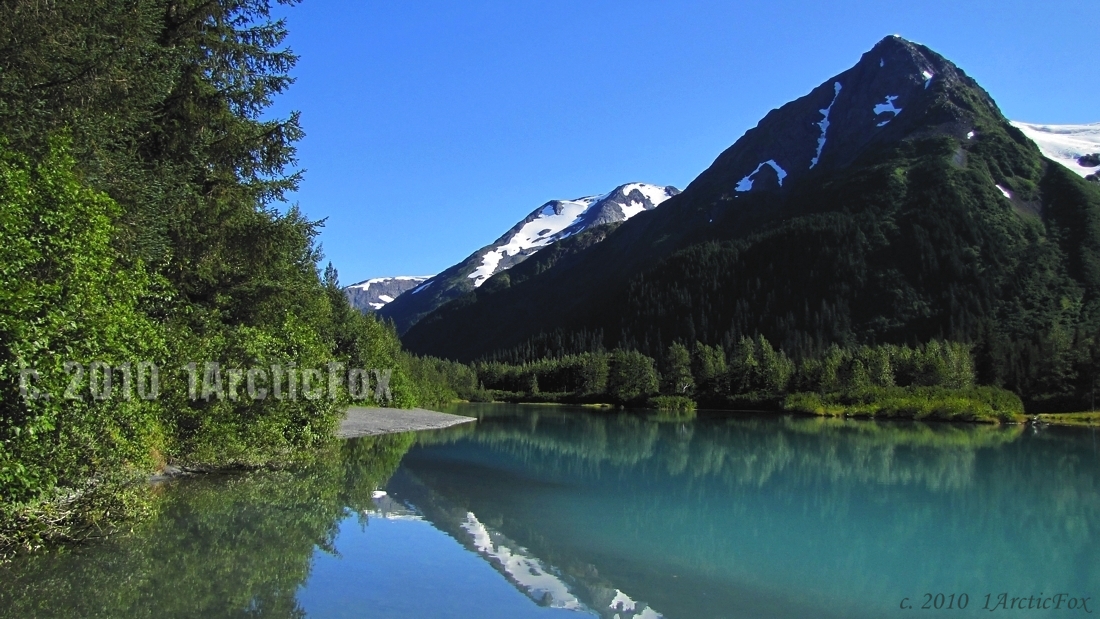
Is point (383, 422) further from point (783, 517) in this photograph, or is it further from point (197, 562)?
point (197, 562)

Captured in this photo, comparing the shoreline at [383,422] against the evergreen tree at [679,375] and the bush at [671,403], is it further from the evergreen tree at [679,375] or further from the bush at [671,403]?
the evergreen tree at [679,375]

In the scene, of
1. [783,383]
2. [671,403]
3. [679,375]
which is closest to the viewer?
[783,383]

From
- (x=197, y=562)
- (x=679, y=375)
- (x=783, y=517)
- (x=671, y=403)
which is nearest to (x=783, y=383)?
(x=671, y=403)

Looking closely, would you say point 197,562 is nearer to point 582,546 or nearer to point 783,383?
point 582,546

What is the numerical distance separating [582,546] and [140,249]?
10.5 meters

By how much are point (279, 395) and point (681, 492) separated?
13.0m

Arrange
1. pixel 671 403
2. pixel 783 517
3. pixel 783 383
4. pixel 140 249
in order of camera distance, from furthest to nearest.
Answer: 1. pixel 671 403
2. pixel 783 383
3. pixel 783 517
4. pixel 140 249

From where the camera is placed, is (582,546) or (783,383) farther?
(783,383)

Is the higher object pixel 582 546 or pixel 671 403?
pixel 582 546

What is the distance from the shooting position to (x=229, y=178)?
18.9 meters

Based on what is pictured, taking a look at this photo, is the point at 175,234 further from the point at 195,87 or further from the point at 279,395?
the point at 279,395

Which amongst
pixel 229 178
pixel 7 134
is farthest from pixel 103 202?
pixel 229 178

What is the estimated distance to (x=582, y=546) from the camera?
53.9ft

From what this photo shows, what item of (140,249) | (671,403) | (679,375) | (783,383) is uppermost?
(140,249)
